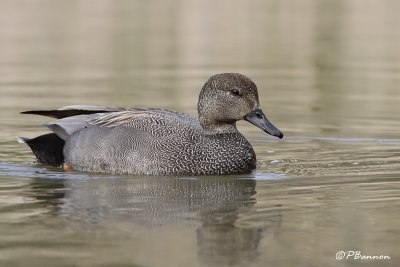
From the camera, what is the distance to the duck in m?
10.4

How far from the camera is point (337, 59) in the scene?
926 inches

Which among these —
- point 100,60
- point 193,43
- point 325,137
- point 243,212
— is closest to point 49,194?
point 243,212

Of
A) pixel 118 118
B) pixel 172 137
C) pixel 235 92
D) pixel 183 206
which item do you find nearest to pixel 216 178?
pixel 172 137

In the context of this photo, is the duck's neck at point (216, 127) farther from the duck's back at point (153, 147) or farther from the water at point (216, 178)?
the water at point (216, 178)

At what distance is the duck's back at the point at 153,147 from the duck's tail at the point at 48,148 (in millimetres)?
211

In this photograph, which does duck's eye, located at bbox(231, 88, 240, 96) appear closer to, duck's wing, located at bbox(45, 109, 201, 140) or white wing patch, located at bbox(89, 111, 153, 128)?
duck's wing, located at bbox(45, 109, 201, 140)

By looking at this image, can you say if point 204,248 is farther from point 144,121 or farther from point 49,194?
point 144,121

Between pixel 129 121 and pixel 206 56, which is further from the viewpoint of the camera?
pixel 206 56

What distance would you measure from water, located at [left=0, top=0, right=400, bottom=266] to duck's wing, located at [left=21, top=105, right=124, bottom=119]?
1.81 feet

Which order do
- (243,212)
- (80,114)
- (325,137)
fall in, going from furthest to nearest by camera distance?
1. (325,137)
2. (80,114)
3. (243,212)

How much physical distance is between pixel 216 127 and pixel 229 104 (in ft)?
0.98

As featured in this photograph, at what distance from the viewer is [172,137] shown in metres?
10.5

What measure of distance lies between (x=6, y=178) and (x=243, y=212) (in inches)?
106

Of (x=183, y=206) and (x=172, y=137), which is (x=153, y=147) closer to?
(x=172, y=137)
